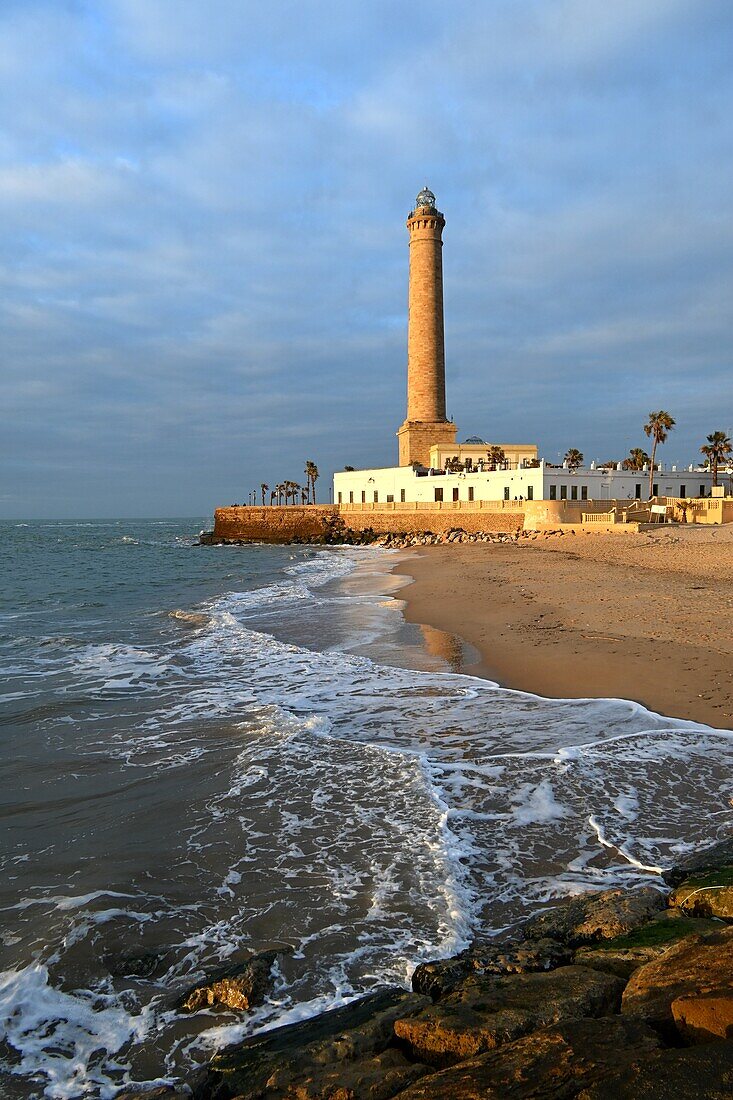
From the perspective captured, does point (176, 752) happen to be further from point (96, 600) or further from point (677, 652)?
point (96, 600)

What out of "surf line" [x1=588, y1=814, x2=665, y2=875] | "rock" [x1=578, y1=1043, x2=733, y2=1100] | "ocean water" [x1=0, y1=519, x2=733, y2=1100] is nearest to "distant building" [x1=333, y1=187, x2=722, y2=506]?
"ocean water" [x1=0, y1=519, x2=733, y2=1100]

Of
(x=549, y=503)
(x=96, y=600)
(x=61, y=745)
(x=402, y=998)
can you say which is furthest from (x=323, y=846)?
(x=549, y=503)

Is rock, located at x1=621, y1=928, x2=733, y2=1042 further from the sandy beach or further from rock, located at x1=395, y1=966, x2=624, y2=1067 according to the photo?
the sandy beach

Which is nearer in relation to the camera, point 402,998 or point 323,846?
A: point 402,998

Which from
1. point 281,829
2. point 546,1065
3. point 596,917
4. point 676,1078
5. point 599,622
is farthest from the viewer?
point 599,622

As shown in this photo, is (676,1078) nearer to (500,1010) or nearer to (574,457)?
(500,1010)

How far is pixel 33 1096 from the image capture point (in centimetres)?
370

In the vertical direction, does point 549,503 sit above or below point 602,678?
above

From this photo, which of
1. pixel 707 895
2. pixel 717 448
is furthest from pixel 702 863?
pixel 717 448

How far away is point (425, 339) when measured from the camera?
199ft

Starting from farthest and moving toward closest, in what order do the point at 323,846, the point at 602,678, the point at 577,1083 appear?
the point at 602,678, the point at 323,846, the point at 577,1083

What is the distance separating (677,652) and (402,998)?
33.3 feet

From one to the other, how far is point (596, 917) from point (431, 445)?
5916 cm

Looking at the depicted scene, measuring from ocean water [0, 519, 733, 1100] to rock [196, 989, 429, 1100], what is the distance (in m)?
0.28
